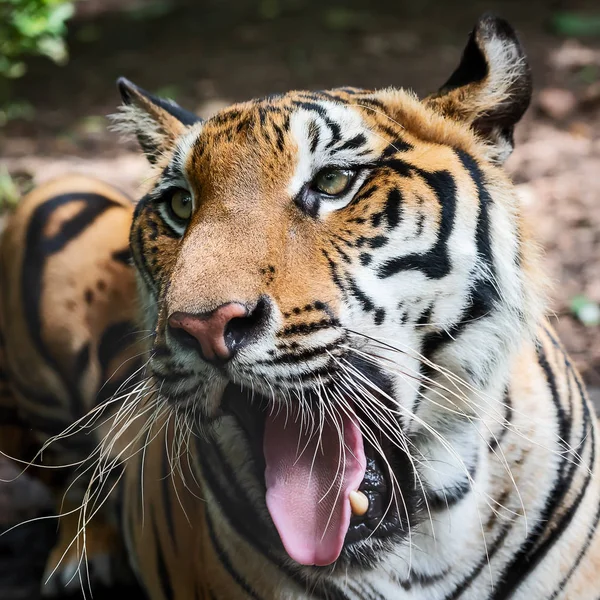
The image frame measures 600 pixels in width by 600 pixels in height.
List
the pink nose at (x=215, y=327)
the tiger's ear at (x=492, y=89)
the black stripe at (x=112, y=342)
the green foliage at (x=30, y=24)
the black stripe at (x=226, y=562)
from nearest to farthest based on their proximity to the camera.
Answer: the pink nose at (x=215, y=327), the tiger's ear at (x=492, y=89), the black stripe at (x=226, y=562), the black stripe at (x=112, y=342), the green foliage at (x=30, y=24)

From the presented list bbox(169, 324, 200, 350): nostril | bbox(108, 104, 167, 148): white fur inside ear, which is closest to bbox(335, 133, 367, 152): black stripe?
bbox(169, 324, 200, 350): nostril

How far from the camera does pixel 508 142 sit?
71.4 inches

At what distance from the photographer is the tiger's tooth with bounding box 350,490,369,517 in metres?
1.61

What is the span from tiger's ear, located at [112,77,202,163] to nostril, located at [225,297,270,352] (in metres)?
0.76

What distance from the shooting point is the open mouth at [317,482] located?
1.60 metres

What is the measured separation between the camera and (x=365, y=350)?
1569 mm

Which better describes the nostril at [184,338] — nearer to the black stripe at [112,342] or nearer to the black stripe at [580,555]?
the black stripe at [580,555]

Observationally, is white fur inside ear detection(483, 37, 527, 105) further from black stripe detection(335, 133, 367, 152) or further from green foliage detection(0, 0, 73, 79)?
green foliage detection(0, 0, 73, 79)

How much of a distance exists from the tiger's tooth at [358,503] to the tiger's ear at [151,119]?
95cm

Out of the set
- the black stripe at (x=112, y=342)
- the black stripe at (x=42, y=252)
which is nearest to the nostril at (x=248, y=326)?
the black stripe at (x=112, y=342)

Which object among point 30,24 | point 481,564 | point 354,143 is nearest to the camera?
point 354,143

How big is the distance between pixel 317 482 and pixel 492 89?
89 cm

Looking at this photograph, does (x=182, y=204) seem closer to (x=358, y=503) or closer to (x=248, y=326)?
(x=248, y=326)

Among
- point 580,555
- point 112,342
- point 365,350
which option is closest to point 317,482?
point 365,350
